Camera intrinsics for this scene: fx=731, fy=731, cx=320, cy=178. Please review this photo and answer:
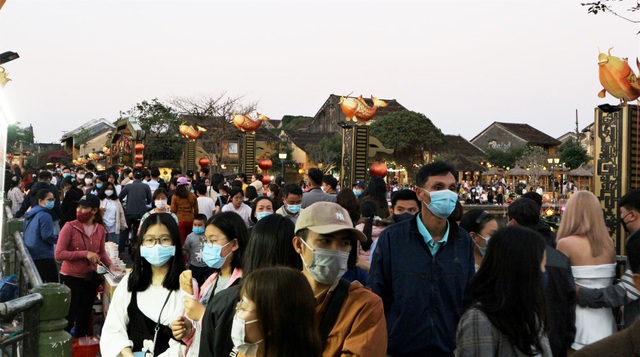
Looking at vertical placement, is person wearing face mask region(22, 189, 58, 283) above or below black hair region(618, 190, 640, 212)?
below

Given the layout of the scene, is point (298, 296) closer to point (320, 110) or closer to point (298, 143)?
point (298, 143)

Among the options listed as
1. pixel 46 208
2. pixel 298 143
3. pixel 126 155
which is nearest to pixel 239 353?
pixel 46 208

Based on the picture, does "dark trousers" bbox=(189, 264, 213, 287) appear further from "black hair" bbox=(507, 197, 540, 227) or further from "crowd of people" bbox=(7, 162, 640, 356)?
"black hair" bbox=(507, 197, 540, 227)

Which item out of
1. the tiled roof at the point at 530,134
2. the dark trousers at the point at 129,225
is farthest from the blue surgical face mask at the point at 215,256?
the tiled roof at the point at 530,134

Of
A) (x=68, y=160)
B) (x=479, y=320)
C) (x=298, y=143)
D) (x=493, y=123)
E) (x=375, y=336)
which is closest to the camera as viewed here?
(x=375, y=336)

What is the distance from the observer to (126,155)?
3788 centimetres

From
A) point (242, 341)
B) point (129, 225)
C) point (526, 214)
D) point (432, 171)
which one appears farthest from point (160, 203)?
point (242, 341)

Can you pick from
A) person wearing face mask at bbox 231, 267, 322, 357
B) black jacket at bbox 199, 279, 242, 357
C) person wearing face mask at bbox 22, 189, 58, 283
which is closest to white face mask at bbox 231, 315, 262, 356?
person wearing face mask at bbox 231, 267, 322, 357

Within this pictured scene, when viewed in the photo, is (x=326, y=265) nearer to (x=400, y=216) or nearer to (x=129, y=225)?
(x=400, y=216)

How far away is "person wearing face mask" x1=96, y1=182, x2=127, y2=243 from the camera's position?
12578 mm

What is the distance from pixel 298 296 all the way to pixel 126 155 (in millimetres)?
36880

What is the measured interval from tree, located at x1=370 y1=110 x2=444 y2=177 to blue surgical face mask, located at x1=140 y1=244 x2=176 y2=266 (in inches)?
1753

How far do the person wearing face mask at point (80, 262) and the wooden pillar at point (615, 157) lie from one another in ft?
20.3

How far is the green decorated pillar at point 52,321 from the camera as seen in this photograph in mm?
4512
